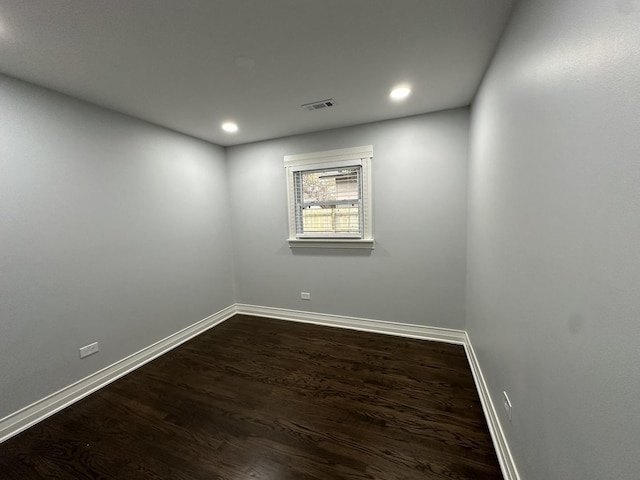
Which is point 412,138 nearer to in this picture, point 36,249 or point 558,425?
point 558,425

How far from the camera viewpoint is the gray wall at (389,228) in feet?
8.91

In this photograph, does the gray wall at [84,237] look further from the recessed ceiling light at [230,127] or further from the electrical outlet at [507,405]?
the electrical outlet at [507,405]

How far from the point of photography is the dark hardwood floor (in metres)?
1.47

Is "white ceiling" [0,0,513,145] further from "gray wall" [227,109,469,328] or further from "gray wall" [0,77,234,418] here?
"gray wall" [227,109,469,328]

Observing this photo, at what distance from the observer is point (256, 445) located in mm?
1611

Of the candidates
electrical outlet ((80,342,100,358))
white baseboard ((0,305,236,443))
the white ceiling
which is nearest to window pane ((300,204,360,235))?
the white ceiling

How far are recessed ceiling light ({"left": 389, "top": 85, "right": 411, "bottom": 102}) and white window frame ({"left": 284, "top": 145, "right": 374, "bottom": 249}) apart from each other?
2.16ft

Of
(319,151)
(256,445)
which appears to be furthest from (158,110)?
(256,445)

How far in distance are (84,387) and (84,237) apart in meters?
1.30

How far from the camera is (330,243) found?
10.7 feet

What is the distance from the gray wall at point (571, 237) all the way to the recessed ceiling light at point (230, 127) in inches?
98.2

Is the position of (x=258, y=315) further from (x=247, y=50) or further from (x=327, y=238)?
(x=247, y=50)

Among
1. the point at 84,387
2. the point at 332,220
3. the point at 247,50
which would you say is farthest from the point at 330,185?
the point at 84,387

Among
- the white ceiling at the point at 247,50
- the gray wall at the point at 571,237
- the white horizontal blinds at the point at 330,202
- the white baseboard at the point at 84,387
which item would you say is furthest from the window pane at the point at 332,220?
the white baseboard at the point at 84,387
